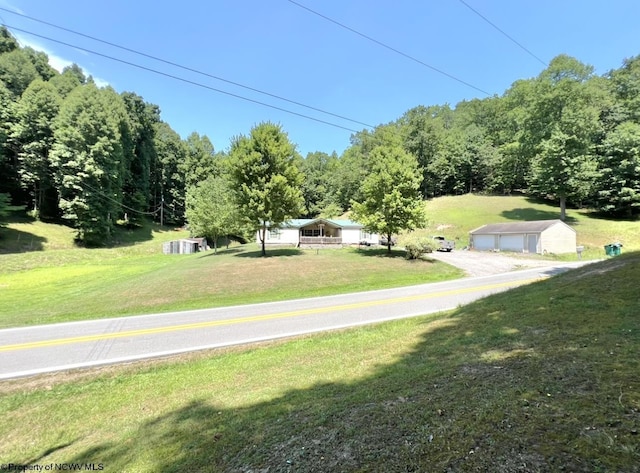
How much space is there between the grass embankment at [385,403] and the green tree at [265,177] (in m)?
18.5

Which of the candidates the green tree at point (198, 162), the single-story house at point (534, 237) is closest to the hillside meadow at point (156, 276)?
the single-story house at point (534, 237)

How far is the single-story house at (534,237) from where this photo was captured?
33781mm

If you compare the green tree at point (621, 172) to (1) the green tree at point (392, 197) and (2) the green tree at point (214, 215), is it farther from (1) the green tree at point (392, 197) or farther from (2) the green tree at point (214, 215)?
(2) the green tree at point (214, 215)

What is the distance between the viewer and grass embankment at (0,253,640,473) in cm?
250

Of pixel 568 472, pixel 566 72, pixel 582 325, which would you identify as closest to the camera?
pixel 568 472

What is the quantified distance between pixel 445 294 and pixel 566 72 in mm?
53892

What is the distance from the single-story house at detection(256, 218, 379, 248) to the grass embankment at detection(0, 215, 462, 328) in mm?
15445

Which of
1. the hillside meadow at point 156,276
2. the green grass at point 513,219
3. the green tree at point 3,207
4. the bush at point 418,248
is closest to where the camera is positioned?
the hillside meadow at point 156,276

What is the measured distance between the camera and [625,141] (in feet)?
146

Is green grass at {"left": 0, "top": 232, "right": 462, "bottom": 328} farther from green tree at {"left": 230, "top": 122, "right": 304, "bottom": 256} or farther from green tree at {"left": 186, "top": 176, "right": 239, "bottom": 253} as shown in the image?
green tree at {"left": 186, "top": 176, "right": 239, "bottom": 253}

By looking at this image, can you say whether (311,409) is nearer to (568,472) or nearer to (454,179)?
(568,472)

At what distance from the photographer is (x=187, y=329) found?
415 inches

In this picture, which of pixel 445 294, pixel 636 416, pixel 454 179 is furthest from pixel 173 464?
pixel 454 179

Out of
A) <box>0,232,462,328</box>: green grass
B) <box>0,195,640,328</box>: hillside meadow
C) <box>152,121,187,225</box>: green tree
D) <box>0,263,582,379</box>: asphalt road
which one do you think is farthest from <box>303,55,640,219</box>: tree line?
<box>152,121,187,225</box>: green tree
